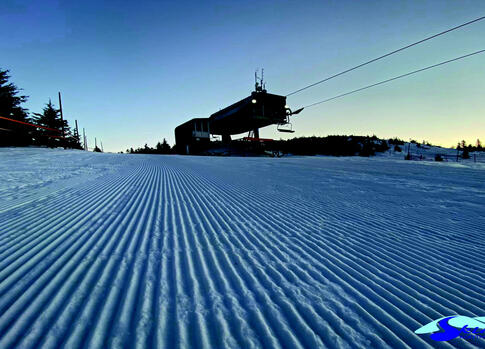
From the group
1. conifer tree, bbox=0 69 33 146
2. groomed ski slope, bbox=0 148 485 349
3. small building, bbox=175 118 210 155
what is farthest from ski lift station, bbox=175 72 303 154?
groomed ski slope, bbox=0 148 485 349

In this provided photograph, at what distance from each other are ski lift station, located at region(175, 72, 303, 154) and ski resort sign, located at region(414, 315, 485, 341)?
94.7 feet

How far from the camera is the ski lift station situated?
3093cm

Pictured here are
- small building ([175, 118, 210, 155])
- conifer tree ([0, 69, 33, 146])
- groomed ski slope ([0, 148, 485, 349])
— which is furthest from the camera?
small building ([175, 118, 210, 155])

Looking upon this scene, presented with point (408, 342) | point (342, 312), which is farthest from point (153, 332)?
point (408, 342)

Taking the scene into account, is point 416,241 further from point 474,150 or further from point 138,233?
point 474,150

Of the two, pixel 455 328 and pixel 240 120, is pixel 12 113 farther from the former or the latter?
pixel 455 328

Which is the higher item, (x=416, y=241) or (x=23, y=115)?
(x=23, y=115)

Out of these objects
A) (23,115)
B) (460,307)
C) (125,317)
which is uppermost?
(23,115)

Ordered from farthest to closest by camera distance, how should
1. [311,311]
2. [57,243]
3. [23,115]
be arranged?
[23,115] → [57,243] → [311,311]

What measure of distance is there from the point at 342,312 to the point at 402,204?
12.4 feet

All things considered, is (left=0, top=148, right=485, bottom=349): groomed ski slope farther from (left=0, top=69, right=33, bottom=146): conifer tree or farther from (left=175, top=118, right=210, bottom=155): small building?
(left=175, top=118, right=210, bottom=155): small building

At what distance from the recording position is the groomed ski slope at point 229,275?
1.25 m

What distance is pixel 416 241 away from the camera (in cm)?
267

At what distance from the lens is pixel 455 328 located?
139 cm
